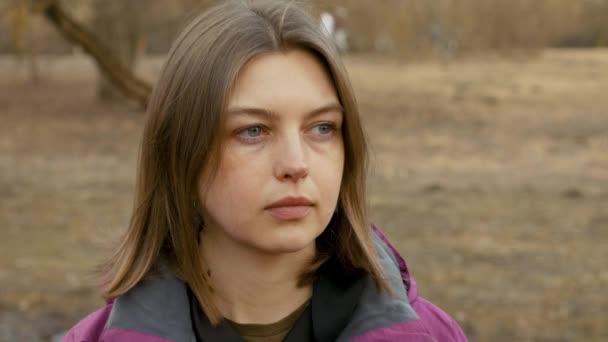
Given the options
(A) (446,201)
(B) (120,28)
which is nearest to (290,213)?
(A) (446,201)

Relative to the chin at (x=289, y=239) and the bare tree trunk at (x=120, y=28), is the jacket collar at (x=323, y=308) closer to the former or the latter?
the chin at (x=289, y=239)

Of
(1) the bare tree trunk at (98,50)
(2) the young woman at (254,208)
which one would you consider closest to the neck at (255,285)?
(2) the young woman at (254,208)

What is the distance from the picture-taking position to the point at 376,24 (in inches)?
622

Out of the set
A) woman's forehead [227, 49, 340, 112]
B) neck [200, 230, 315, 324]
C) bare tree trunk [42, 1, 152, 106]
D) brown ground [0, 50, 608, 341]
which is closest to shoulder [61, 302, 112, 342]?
neck [200, 230, 315, 324]

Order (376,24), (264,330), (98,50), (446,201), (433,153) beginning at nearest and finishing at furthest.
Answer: (264,330) → (446,201) → (433,153) → (98,50) → (376,24)

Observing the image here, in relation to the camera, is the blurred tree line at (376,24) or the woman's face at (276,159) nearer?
the woman's face at (276,159)

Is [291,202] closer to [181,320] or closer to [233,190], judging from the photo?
[233,190]

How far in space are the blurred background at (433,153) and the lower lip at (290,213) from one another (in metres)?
0.53

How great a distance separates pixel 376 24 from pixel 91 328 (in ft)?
47.3

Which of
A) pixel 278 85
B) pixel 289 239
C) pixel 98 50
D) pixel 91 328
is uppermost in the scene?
pixel 278 85

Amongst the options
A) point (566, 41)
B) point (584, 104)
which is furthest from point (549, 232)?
point (566, 41)

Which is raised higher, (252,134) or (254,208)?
(252,134)

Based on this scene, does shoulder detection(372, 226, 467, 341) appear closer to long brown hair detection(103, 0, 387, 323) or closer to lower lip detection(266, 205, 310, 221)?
long brown hair detection(103, 0, 387, 323)

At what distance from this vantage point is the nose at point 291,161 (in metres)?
1.54
